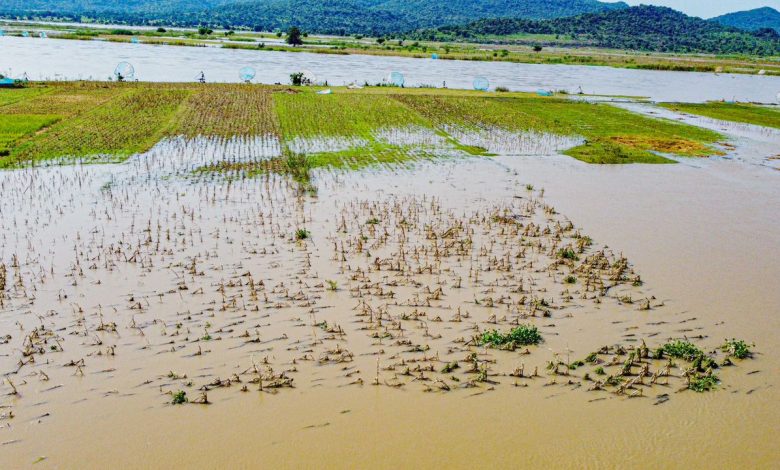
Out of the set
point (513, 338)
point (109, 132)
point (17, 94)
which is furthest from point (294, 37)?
point (513, 338)

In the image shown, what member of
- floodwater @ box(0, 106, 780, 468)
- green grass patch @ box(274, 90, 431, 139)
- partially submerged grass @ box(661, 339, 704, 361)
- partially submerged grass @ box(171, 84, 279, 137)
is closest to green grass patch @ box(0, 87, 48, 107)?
partially submerged grass @ box(171, 84, 279, 137)

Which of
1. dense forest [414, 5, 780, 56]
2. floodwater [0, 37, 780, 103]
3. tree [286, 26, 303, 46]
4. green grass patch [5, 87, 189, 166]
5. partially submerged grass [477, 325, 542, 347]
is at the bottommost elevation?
partially submerged grass [477, 325, 542, 347]

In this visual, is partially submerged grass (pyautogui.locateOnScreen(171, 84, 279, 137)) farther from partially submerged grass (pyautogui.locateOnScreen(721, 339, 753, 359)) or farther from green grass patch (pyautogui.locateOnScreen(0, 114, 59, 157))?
partially submerged grass (pyautogui.locateOnScreen(721, 339, 753, 359))

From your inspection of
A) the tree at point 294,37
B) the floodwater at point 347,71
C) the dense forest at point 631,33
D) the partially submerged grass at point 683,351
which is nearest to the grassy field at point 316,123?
the floodwater at point 347,71

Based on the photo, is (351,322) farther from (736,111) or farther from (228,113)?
(736,111)

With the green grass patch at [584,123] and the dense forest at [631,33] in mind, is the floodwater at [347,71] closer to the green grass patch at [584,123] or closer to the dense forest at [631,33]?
the green grass patch at [584,123]

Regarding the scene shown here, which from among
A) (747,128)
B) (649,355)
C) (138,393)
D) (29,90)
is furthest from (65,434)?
(747,128)

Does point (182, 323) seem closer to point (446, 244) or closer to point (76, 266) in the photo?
point (76, 266)
